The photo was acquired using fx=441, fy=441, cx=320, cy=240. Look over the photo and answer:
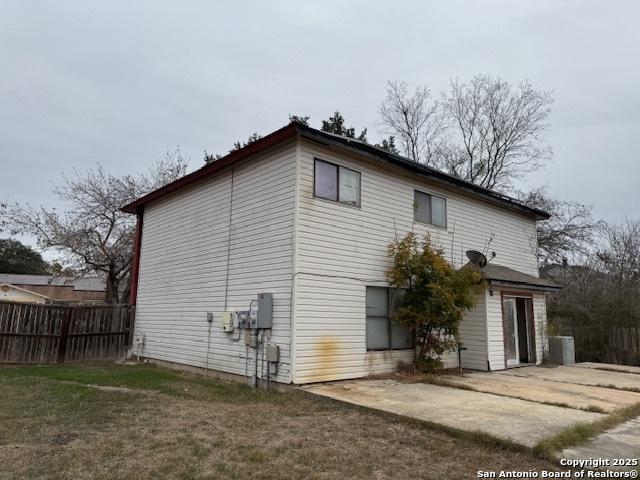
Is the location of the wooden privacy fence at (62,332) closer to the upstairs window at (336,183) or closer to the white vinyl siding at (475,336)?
the upstairs window at (336,183)

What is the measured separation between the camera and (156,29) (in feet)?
34.8

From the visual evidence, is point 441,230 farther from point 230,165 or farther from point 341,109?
point 341,109

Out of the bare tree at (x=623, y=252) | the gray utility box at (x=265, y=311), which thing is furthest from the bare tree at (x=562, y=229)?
the gray utility box at (x=265, y=311)

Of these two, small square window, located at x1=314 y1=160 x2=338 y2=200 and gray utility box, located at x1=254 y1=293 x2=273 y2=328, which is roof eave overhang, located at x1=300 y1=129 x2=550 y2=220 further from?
gray utility box, located at x1=254 y1=293 x2=273 y2=328

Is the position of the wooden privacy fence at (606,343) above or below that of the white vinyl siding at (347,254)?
below

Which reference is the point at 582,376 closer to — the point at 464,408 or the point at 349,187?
the point at 464,408

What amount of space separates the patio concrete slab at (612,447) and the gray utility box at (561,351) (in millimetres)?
7969

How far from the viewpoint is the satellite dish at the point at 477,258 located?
11703 mm

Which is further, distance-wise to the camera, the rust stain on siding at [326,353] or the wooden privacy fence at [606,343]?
the wooden privacy fence at [606,343]

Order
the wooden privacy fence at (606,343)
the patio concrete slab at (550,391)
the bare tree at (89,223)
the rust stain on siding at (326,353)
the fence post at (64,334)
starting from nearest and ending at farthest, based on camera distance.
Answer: the patio concrete slab at (550,391)
the rust stain on siding at (326,353)
the fence post at (64,334)
the wooden privacy fence at (606,343)
the bare tree at (89,223)

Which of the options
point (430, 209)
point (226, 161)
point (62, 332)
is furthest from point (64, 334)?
point (430, 209)

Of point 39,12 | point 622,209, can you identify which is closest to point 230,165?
point 39,12

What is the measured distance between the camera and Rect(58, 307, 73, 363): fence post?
12.7m

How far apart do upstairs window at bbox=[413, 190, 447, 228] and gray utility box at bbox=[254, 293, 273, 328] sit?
460 centimetres
